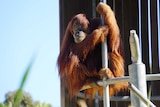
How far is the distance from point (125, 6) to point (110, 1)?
118mm

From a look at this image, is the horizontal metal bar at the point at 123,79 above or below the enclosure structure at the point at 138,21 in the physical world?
below

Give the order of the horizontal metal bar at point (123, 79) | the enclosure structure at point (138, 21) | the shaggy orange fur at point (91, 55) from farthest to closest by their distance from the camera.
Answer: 1. the enclosure structure at point (138, 21)
2. the shaggy orange fur at point (91, 55)
3. the horizontal metal bar at point (123, 79)

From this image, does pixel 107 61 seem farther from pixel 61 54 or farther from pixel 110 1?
pixel 110 1

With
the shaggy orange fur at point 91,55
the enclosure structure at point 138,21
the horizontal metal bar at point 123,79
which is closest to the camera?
the horizontal metal bar at point 123,79

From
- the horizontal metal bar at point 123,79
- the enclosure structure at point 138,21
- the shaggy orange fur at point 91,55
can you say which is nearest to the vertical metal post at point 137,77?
the horizontal metal bar at point 123,79

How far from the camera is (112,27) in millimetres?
1561

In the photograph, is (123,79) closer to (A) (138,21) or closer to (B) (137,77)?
(B) (137,77)

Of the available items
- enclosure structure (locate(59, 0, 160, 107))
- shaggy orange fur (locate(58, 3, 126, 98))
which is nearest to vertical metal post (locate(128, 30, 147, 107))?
shaggy orange fur (locate(58, 3, 126, 98))

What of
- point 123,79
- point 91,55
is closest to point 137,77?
point 123,79

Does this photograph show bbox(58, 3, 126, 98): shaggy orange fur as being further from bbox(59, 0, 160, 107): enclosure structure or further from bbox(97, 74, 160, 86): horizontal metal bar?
bbox(59, 0, 160, 107): enclosure structure

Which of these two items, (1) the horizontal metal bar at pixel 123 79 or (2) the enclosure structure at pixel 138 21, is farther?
(2) the enclosure structure at pixel 138 21

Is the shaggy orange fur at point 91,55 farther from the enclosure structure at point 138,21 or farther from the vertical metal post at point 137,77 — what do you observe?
the enclosure structure at point 138,21

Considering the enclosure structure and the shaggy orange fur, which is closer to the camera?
the shaggy orange fur

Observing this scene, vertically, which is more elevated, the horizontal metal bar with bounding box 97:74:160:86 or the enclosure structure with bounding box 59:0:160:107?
the enclosure structure with bounding box 59:0:160:107
